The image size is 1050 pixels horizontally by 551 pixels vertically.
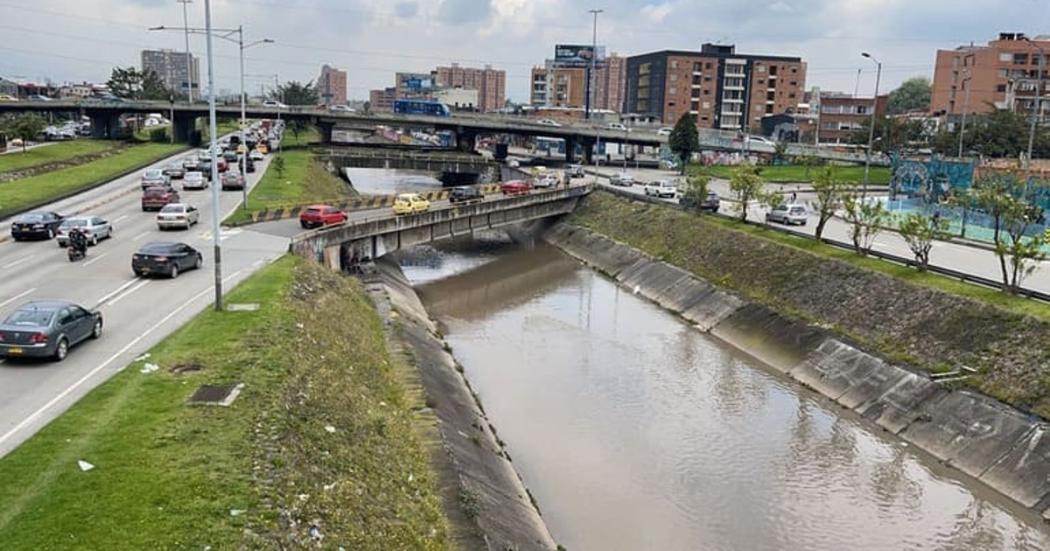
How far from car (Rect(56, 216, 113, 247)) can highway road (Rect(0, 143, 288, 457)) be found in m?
0.45

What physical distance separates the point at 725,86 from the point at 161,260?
6133 inches

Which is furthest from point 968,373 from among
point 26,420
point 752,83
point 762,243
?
point 752,83

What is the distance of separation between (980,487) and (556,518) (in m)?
12.7

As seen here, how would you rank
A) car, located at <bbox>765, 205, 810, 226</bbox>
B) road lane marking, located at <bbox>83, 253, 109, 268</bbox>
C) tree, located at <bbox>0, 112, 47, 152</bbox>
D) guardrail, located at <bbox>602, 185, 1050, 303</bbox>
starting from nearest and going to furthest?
1. guardrail, located at <bbox>602, 185, 1050, 303</bbox>
2. road lane marking, located at <bbox>83, 253, 109, 268</bbox>
3. car, located at <bbox>765, 205, 810, 226</bbox>
4. tree, located at <bbox>0, 112, 47, 152</bbox>

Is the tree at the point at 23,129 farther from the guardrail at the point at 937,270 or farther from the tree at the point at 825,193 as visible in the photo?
the tree at the point at 825,193

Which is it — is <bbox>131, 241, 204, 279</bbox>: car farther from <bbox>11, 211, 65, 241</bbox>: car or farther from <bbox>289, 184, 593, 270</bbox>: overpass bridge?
<bbox>11, 211, 65, 241</bbox>: car

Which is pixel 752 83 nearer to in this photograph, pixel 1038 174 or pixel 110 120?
pixel 1038 174

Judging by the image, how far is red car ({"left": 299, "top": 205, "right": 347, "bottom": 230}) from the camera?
159 feet

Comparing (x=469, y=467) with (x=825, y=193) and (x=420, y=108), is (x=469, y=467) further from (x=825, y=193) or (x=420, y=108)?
(x=420, y=108)

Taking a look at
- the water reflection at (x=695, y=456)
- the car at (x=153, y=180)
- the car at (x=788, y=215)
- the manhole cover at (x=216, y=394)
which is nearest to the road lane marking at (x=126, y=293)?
the manhole cover at (x=216, y=394)

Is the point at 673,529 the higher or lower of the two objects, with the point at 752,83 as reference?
lower

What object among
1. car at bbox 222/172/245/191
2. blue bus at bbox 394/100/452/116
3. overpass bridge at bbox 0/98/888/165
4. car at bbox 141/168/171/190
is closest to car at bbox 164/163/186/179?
car at bbox 141/168/171/190

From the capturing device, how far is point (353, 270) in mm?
47469

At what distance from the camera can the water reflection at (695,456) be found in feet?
72.8
